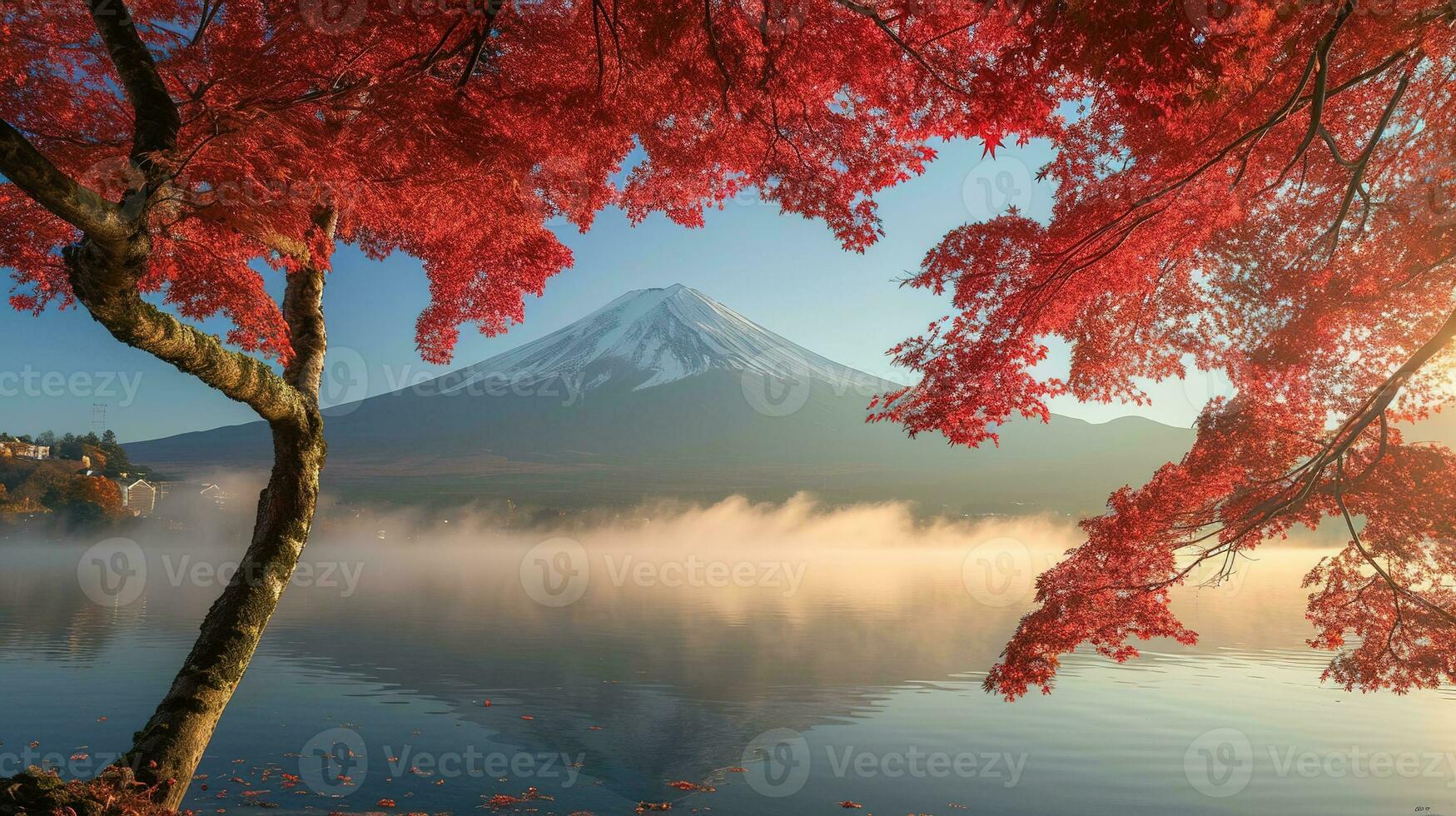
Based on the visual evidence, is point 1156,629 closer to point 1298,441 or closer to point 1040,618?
point 1040,618

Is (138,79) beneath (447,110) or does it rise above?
beneath

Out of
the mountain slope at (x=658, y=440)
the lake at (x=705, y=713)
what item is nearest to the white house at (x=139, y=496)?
the lake at (x=705, y=713)

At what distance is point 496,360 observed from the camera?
13625 centimetres

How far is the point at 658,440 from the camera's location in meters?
137

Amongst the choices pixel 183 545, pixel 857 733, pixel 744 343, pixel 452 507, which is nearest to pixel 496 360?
pixel 452 507

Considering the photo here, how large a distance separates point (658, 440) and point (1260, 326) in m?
131

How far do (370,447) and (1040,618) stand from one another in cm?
15330

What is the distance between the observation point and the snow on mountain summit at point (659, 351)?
483 ft

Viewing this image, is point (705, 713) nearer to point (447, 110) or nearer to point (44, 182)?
point (447, 110)

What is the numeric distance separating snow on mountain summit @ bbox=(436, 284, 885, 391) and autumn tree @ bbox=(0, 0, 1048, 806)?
440ft

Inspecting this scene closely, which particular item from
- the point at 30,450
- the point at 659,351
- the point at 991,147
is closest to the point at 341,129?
the point at 991,147

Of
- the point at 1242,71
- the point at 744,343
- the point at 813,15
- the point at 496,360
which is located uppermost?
the point at 744,343

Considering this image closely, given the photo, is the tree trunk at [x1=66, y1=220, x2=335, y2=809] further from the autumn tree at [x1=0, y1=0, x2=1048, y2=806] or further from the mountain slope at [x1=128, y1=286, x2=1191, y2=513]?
the mountain slope at [x1=128, y1=286, x2=1191, y2=513]

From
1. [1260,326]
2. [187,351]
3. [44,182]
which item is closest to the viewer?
[44,182]
